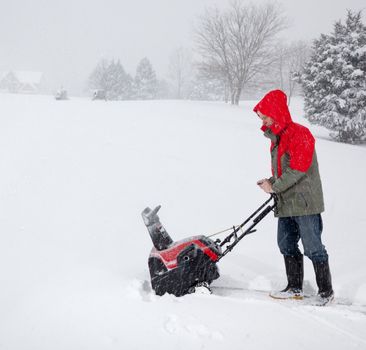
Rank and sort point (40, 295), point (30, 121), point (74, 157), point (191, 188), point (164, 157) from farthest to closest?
point (30, 121) < point (164, 157) < point (74, 157) < point (191, 188) < point (40, 295)

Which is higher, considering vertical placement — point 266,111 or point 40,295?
point 266,111

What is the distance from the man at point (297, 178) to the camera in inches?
125

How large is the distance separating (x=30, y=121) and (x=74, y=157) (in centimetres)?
377

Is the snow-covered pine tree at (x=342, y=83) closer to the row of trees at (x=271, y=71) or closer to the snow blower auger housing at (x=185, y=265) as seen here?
the row of trees at (x=271, y=71)

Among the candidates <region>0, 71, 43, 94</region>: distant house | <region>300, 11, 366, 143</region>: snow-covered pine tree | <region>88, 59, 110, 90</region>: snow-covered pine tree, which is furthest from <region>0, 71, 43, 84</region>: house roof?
<region>300, 11, 366, 143</region>: snow-covered pine tree

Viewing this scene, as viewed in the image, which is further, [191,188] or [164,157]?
[164,157]

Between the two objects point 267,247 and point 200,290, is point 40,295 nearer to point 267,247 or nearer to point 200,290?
point 200,290

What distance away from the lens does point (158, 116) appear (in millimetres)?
13289

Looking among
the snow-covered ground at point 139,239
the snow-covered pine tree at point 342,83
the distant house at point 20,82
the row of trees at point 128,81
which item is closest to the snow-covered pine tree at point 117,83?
the row of trees at point 128,81

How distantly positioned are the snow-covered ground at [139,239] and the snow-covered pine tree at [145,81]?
42.9 m

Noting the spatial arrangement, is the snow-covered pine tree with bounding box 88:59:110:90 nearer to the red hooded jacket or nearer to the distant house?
the distant house

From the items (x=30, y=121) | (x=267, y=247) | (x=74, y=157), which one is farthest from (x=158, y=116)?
(x=267, y=247)

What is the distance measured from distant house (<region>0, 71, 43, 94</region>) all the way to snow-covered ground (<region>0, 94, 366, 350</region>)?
8688cm

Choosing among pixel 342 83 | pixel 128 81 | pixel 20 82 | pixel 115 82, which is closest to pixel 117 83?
pixel 115 82
